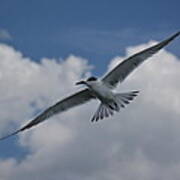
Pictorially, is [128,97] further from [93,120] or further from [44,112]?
[44,112]

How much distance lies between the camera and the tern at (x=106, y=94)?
13695mm

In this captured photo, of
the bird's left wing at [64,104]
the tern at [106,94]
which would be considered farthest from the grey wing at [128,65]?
the bird's left wing at [64,104]

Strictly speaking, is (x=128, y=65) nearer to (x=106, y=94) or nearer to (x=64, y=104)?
(x=106, y=94)

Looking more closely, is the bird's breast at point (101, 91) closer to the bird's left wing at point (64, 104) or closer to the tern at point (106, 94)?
the tern at point (106, 94)

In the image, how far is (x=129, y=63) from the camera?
14.3m

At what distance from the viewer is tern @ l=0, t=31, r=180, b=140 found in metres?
13.7

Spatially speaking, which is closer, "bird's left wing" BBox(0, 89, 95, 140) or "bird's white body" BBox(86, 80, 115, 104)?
"bird's white body" BBox(86, 80, 115, 104)

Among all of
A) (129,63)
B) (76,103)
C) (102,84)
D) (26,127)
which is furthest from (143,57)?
(26,127)

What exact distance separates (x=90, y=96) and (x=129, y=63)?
161 centimetres

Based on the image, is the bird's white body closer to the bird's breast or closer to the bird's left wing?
the bird's breast

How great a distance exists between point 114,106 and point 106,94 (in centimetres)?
48

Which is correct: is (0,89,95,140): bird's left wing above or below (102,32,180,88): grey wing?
above

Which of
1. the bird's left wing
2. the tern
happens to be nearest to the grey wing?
the tern

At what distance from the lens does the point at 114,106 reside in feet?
45.2
